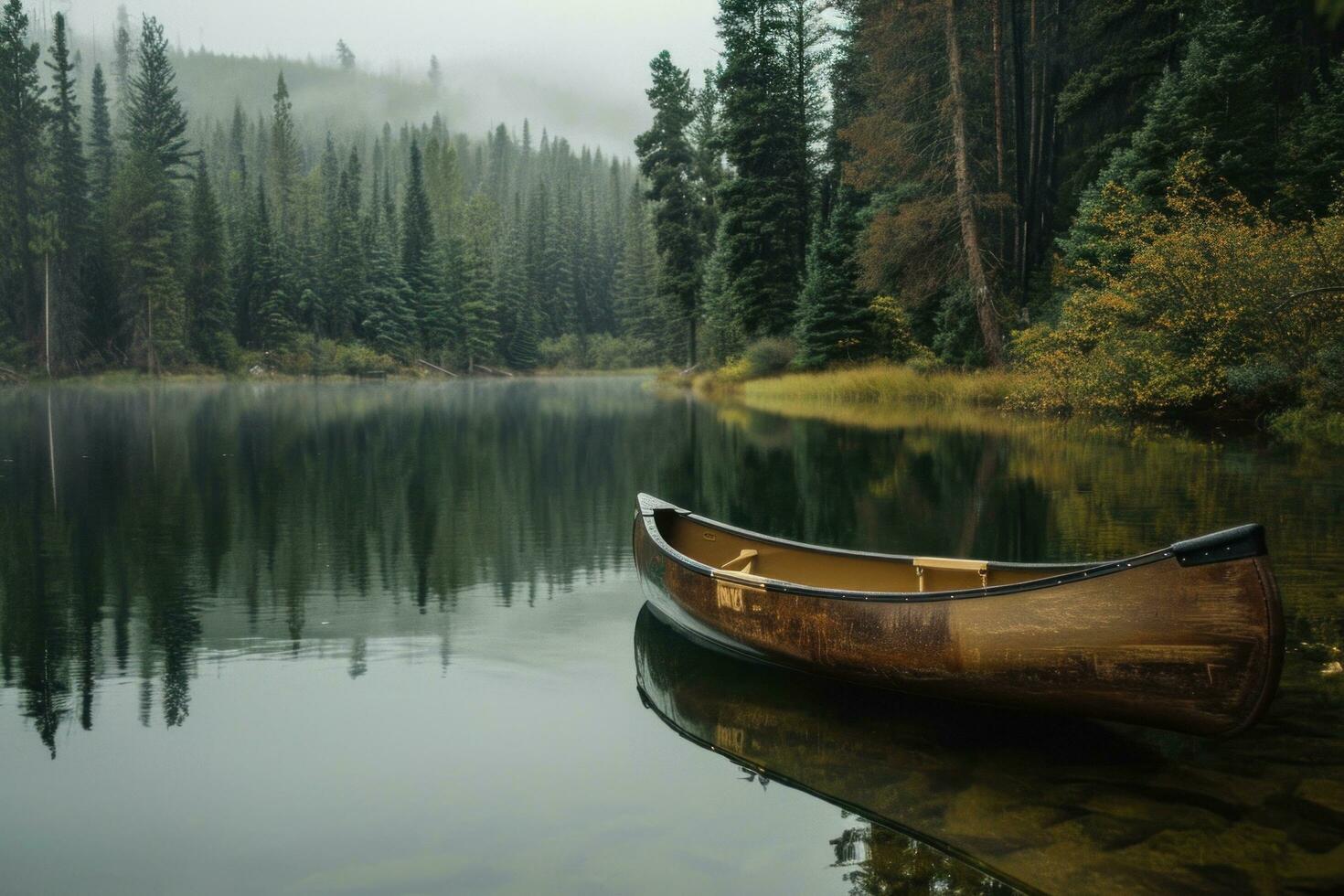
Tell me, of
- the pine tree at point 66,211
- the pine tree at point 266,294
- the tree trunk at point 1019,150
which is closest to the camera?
the tree trunk at point 1019,150

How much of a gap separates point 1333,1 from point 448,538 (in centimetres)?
1112

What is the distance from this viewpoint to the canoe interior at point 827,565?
23.7ft

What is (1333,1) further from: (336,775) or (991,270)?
(991,270)

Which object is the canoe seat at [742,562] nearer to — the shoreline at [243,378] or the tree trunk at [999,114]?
the tree trunk at [999,114]

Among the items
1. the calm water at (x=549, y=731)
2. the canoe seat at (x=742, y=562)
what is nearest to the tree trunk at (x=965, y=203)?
the calm water at (x=549, y=731)

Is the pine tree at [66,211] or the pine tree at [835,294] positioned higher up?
the pine tree at [66,211]

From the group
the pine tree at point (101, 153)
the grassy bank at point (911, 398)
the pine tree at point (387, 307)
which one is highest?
the pine tree at point (101, 153)

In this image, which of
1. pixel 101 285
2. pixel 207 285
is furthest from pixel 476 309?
pixel 101 285

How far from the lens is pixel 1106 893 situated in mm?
4242

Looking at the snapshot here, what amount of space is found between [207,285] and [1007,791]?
67992 millimetres

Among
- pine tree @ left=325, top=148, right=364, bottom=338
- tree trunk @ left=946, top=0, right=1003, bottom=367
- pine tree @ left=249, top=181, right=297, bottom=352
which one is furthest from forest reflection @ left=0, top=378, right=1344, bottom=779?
pine tree @ left=325, top=148, right=364, bottom=338

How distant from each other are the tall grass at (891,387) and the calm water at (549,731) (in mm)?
14764

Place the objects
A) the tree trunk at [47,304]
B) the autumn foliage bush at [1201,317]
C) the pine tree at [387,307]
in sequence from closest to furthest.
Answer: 1. the autumn foliage bush at [1201,317]
2. the tree trunk at [47,304]
3. the pine tree at [387,307]

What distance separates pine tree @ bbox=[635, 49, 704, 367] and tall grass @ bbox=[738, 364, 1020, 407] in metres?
12.6
